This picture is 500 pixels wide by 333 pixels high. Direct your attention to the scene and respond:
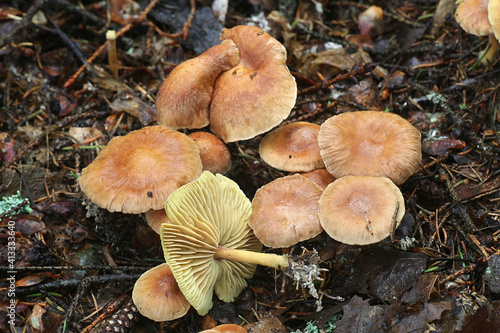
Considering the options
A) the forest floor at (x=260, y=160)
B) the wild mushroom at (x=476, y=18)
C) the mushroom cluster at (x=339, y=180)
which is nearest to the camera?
the mushroom cluster at (x=339, y=180)

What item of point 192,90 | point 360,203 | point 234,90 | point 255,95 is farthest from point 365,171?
point 192,90

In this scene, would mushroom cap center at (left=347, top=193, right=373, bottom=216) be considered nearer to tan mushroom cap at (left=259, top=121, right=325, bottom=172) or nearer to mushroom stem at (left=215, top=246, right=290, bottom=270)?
tan mushroom cap at (left=259, top=121, right=325, bottom=172)

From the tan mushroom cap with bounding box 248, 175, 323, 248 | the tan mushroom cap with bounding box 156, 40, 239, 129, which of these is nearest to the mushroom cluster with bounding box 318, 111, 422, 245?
the tan mushroom cap with bounding box 248, 175, 323, 248

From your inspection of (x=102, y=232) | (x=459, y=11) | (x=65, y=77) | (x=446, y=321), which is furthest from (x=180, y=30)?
(x=446, y=321)

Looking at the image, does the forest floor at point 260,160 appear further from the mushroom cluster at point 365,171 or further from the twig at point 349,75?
the mushroom cluster at point 365,171

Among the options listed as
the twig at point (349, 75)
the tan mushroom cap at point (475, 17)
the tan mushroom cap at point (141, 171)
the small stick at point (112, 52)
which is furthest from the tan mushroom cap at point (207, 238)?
the tan mushroom cap at point (475, 17)

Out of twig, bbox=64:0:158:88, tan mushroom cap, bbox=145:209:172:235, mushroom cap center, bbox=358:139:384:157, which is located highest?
twig, bbox=64:0:158:88
